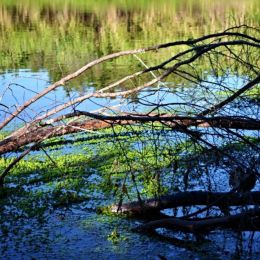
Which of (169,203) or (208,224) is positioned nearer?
(208,224)

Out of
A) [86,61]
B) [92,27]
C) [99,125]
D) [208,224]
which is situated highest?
[92,27]

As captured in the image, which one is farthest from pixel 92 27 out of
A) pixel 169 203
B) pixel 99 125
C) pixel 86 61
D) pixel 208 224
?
pixel 208 224

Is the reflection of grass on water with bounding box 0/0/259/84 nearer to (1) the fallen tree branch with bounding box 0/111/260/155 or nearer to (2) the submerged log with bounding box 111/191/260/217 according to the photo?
(1) the fallen tree branch with bounding box 0/111/260/155

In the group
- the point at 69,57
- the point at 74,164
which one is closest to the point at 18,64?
the point at 69,57

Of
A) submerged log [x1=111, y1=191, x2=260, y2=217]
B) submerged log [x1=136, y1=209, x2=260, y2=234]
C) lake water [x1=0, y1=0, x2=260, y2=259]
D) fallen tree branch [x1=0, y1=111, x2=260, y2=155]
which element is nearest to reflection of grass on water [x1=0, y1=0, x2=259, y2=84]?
lake water [x1=0, y1=0, x2=260, y2=259]

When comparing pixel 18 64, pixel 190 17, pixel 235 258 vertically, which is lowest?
pixel 235 258

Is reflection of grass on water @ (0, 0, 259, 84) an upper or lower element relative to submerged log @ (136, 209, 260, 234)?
upper

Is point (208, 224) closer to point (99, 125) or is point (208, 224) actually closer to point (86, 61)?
point (99, 125)

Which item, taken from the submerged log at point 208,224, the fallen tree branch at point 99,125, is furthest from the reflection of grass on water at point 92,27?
the submerged log at point 208,224

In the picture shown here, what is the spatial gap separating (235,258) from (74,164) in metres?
3.04

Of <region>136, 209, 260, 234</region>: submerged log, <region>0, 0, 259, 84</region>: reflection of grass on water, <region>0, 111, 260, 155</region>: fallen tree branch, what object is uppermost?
<region>0, 0, 259, 84</region>: reflection of grass on water

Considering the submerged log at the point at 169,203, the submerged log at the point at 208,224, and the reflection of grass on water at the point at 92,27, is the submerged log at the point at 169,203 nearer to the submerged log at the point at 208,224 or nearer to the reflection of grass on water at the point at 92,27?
the submerged log at the point at 208,224

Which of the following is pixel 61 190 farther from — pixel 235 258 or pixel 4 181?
pixel 235 258

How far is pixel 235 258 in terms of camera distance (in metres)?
4.55
